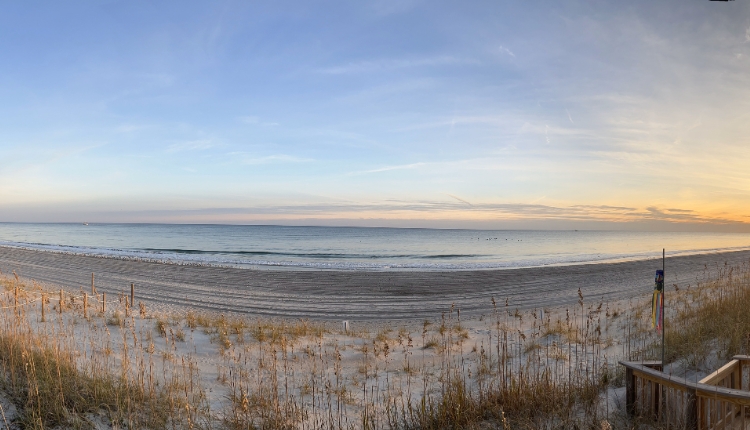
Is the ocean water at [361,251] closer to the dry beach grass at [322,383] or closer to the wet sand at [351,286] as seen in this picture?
the wet sand at [351,286]

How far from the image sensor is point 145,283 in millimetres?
24359

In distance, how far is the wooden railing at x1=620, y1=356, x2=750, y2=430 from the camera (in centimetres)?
421

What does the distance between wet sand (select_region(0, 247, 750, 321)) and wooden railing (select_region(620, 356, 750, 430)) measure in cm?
1081

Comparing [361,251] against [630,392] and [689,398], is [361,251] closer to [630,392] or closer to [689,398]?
[630,392]

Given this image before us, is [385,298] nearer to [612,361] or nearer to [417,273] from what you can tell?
[417,273]

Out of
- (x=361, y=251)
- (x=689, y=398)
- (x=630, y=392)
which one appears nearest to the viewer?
(x=689, y=398)

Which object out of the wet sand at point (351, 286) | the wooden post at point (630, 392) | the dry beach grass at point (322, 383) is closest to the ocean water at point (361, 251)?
the wet sand at point (351, 286)

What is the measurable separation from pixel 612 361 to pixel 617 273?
81.2ft

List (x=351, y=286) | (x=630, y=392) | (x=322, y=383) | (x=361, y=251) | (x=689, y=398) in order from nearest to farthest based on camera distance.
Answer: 1. (x=689, y=398)
2. (x=630, y=392)
3. (x=322, y=383)
4. (x=351, y=286)
5. (x=361, y=251)

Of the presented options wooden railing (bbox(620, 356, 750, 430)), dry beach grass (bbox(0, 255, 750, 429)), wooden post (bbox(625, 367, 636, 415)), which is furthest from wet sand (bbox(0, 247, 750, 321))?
wooden post (bbox(625, 367, 636, 415))

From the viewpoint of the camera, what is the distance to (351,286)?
959 inches

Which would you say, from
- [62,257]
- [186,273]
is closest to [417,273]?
[186,273]

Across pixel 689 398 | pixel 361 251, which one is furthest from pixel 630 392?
pixel 361 251

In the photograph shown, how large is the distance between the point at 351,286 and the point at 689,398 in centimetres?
2053
